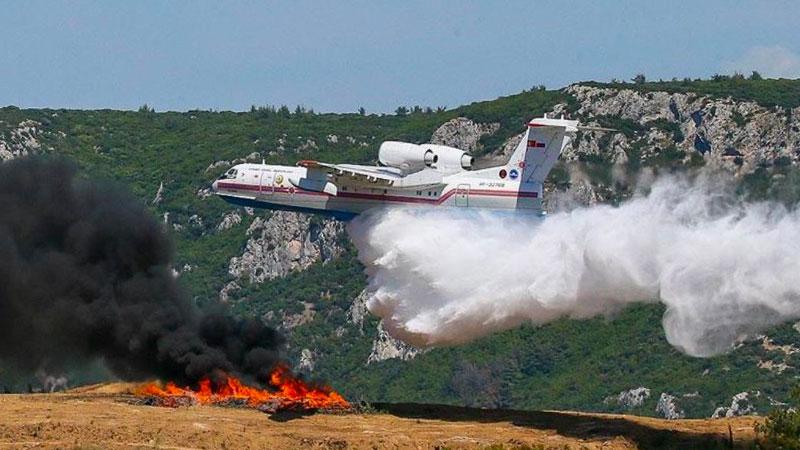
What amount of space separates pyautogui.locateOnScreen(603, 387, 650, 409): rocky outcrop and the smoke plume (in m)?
47.6

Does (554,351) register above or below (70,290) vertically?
below

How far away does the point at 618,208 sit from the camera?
7156cm

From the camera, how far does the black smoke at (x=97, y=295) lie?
259 feet

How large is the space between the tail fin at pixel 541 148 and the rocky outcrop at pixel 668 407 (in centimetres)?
4061

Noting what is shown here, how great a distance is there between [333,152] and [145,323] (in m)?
100

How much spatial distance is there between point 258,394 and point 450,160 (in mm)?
11730

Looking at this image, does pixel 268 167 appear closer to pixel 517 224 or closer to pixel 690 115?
pixel 517 224

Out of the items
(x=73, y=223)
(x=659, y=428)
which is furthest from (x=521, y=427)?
(x=73, y=223)

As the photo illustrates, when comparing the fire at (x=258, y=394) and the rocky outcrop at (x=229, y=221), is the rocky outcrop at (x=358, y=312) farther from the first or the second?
the fire at (x=258, y=394)

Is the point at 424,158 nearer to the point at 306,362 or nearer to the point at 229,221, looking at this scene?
the point at 306,362

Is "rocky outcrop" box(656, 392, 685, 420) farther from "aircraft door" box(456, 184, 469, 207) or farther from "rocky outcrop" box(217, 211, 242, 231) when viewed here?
"rocky outcrop" box(217, 211, 242, 231)

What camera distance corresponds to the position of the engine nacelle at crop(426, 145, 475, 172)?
8025cm

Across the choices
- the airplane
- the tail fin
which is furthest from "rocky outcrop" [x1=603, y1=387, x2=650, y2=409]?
the tail fin

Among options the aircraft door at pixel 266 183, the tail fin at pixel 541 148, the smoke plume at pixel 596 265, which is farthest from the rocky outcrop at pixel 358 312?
the smoke plume at pixel 596 265
